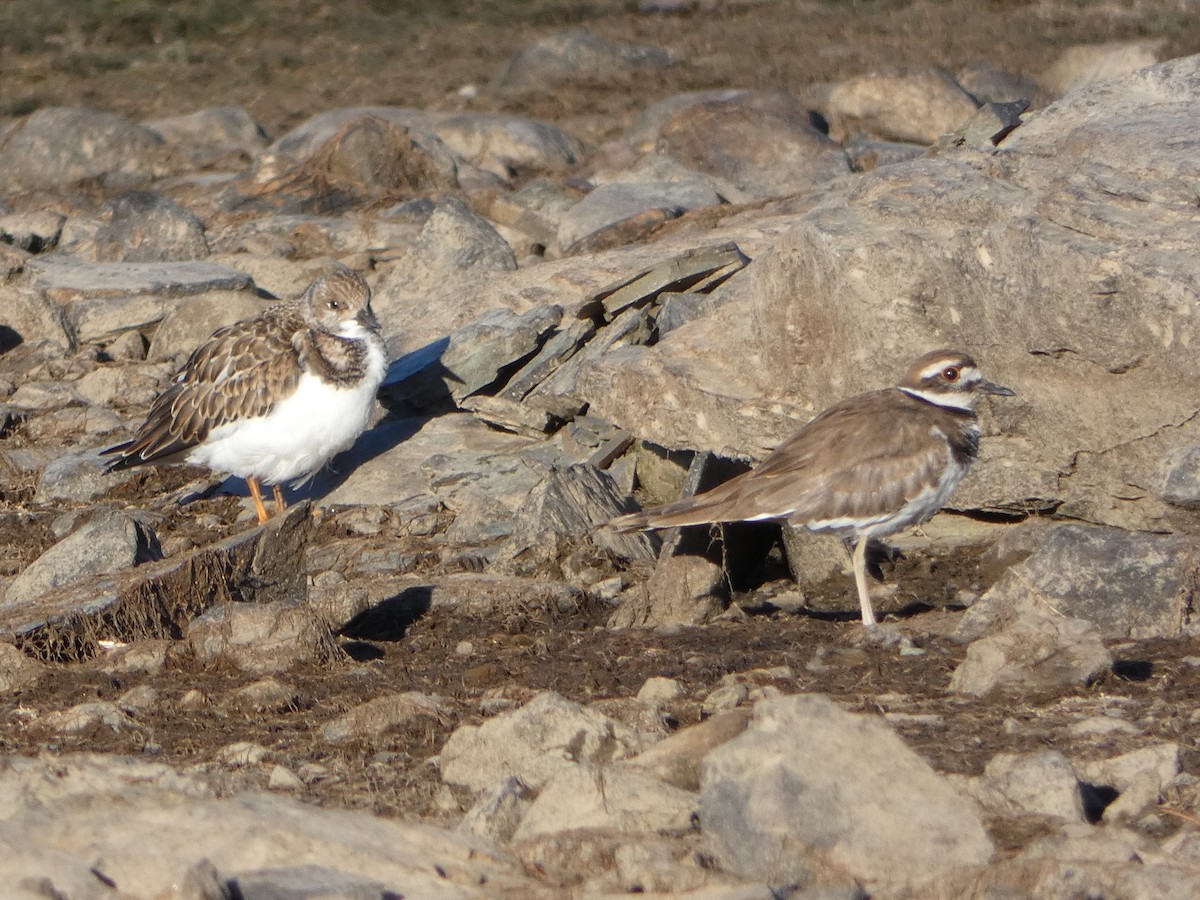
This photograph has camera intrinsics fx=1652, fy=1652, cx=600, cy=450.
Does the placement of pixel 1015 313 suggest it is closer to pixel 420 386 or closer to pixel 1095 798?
pixel 1095 798

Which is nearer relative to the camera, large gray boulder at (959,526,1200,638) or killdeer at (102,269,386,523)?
large gray boulder at (959,526,1200,638)

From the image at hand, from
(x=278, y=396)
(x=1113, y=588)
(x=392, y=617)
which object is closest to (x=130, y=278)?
(x=278, y=396)

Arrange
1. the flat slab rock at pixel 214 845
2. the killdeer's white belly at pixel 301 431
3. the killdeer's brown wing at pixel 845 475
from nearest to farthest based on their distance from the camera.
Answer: the flat slab rock at pixel 214 845, the killdeer's brown wing at pixel 845 475, the killdeer's white belly at pixel 301 431

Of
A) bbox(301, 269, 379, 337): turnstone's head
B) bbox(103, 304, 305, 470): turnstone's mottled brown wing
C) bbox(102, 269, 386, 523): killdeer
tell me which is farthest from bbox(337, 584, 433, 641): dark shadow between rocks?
bbox(301, 269, 379, 337): turnstone's head

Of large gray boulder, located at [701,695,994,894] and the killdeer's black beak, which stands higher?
large gray boulder, located at [701,695,994,894]

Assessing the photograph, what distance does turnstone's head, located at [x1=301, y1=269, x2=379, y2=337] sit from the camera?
33.7 feet

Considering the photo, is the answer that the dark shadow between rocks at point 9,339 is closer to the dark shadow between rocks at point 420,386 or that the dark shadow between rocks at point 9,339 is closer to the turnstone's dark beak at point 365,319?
the dark shadow between rocks at point 420,386

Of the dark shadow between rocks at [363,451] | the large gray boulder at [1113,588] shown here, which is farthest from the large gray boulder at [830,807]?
the dark shadow between rocks at [363,451]

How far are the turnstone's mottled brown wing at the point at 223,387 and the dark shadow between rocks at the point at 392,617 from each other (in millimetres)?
2375

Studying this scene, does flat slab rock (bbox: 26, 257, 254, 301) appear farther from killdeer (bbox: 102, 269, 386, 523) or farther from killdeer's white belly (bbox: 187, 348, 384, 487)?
killdeer's white belly (bbox: 187, 348, 384, 487)

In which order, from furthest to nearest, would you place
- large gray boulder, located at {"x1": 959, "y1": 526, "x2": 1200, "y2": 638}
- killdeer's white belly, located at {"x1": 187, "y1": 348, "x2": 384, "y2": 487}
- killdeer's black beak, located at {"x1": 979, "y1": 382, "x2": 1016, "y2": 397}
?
killdeer's white belly, located at {"x1": 187, "y1": 348, "x2": 384, "y2": 487} < killdeer's black beak, located at {"x1": 979, "y1": 382, "x2": 1016, "y2": 397} < large gray boulder, located at {"x1": 959, "y1": 526, "x2": 1200, "y2": 638}

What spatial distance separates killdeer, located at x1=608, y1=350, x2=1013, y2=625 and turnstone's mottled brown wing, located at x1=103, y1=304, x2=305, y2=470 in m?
3.04

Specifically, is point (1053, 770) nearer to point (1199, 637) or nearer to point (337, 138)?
point (1199, 637)

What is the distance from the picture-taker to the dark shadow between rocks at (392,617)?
7820 mm
